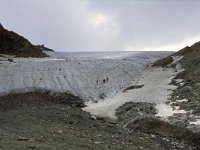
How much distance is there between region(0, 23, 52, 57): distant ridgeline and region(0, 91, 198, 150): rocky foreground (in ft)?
70.4

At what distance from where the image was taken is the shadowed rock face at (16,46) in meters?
45.2

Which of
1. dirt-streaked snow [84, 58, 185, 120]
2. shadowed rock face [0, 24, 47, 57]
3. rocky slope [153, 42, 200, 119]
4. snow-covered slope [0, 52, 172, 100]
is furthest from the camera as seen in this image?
shadowed rock face [0, 24, 47, 57]

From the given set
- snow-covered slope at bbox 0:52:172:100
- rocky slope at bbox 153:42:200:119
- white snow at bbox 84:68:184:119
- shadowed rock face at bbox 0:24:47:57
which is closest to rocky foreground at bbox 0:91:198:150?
white snow at bbox 84:68:184:119

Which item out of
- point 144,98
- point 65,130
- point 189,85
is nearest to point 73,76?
point 144,98

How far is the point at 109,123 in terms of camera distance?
2050 centimetres

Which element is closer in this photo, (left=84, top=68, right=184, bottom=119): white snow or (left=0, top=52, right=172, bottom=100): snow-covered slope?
(left=84, top=68, right=184, bottom=119): white snow

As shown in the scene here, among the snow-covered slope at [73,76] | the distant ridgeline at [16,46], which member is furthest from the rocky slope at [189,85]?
the distant ridgeline at [16,46]

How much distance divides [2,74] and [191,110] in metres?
13.0

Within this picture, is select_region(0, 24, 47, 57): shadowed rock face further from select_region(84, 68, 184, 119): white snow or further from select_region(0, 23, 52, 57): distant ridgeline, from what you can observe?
select_region(84, 68, 184, 119): white snow

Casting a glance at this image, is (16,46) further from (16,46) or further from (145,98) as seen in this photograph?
(145,98)

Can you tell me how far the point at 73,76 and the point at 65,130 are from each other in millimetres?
13309

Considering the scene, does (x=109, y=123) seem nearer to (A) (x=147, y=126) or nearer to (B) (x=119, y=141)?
(A) (x=147, y=126)

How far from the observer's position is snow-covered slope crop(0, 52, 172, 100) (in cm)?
2688

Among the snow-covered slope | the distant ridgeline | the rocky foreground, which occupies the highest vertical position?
the distant ridgeline
